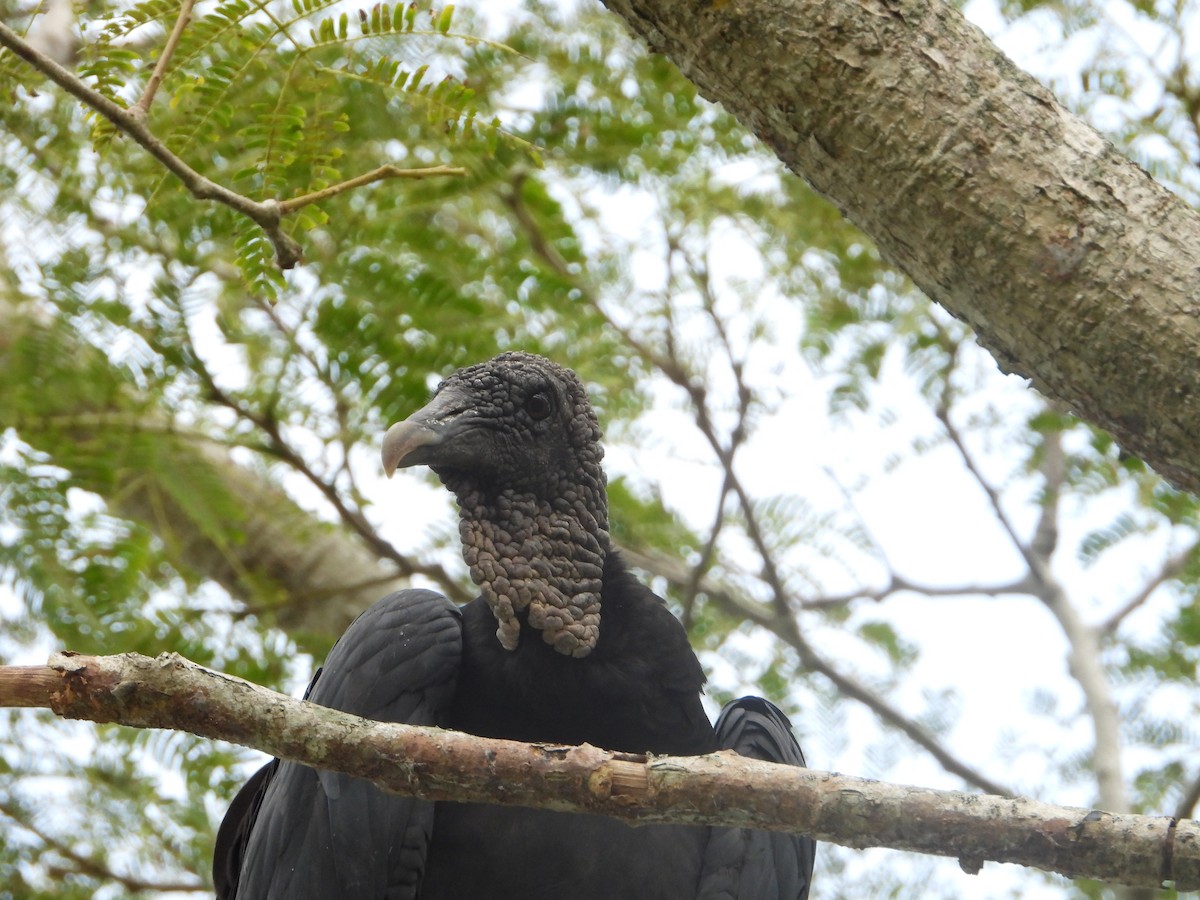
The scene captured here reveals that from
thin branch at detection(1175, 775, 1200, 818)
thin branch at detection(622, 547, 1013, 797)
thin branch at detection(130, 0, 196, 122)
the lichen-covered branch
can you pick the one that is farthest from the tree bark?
thin branch at detection(622, 547, 1013, 797)

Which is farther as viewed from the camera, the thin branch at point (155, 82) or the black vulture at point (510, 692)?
the black vulture at point (510, 692)

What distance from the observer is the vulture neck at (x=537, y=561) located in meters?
3.42

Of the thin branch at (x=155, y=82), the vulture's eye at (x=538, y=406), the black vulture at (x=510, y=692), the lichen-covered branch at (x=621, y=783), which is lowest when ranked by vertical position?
the lichen-covered branch at (x=621, y=783)

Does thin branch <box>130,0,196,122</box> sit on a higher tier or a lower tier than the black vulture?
higher

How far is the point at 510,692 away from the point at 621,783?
1.35 m

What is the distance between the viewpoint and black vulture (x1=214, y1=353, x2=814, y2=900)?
3246 millimetres

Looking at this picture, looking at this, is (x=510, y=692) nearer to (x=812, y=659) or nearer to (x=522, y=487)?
(x=522, y=487)

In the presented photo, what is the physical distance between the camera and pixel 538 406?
11.9ft

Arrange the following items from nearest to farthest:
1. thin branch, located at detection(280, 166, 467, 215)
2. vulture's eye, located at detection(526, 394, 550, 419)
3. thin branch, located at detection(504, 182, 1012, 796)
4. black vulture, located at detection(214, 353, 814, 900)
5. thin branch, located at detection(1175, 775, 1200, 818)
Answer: thin branch, located at detection(280, 166, 467, 215) < black vulture, located at detection(214, 353, 814, 900) < vulture's eye, located at detection(526, 394, 550, 419) < thin branch, located at detection(1175, 775, 1200, 818) < thin branch, located at detection(504, 182, 1012, 796)

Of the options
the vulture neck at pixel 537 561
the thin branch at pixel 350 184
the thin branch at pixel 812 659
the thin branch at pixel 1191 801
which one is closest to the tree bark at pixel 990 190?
the thin branch at pixel 350 184

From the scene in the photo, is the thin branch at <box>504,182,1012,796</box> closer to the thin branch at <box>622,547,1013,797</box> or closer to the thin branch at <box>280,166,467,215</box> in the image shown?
the thin branch at <box>622,547,1013,797</box>

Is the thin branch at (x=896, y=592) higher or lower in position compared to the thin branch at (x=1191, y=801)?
higher

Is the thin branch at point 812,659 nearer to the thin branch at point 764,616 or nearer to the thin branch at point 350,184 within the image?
the thin branch at point 764,616

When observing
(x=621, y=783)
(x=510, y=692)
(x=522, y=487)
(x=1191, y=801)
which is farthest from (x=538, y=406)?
(x=1191, y=801)
